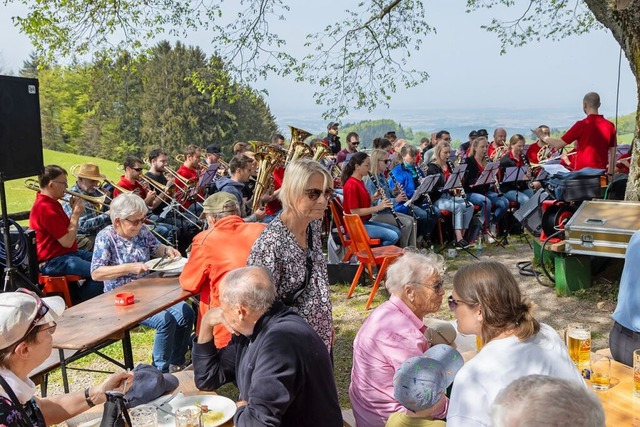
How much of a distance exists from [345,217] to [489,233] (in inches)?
151

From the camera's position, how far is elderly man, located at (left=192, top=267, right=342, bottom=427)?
88.4 inches

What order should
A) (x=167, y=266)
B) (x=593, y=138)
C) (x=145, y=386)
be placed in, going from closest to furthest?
(x=145, y=386)
(x=167, y=266)
(x=593, y=138)

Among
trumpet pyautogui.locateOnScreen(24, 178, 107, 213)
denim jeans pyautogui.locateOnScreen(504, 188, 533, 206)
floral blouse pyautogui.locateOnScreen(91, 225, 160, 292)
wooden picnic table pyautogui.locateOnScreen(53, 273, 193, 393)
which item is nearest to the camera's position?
wooden picnic table pyautogui.locateOnScreen(53, 273, 193, 393)

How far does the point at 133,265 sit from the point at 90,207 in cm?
310

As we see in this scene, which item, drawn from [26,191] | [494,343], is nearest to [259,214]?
[494,343]

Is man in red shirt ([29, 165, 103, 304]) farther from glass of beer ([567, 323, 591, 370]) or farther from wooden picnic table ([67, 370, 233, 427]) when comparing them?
glass of beer ([567, 323, 591, 370])

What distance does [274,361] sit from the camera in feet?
7.48

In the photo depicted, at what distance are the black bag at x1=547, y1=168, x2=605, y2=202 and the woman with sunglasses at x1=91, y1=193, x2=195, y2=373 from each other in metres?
4.16

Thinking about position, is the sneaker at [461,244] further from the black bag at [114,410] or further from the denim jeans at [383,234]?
the black bag at [114,410]

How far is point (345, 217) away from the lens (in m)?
6.45

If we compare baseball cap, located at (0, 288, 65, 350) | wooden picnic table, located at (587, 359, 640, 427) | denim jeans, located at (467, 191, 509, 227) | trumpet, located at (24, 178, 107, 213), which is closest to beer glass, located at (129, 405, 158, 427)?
baseball cap, located at (0, 288, 65, 350)

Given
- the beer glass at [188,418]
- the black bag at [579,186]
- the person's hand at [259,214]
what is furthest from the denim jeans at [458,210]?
the beer glass at [188,418]

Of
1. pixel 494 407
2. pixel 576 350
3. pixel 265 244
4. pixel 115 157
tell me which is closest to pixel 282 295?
pixel 265 244

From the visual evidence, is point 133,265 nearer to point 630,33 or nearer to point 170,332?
point 170,332
